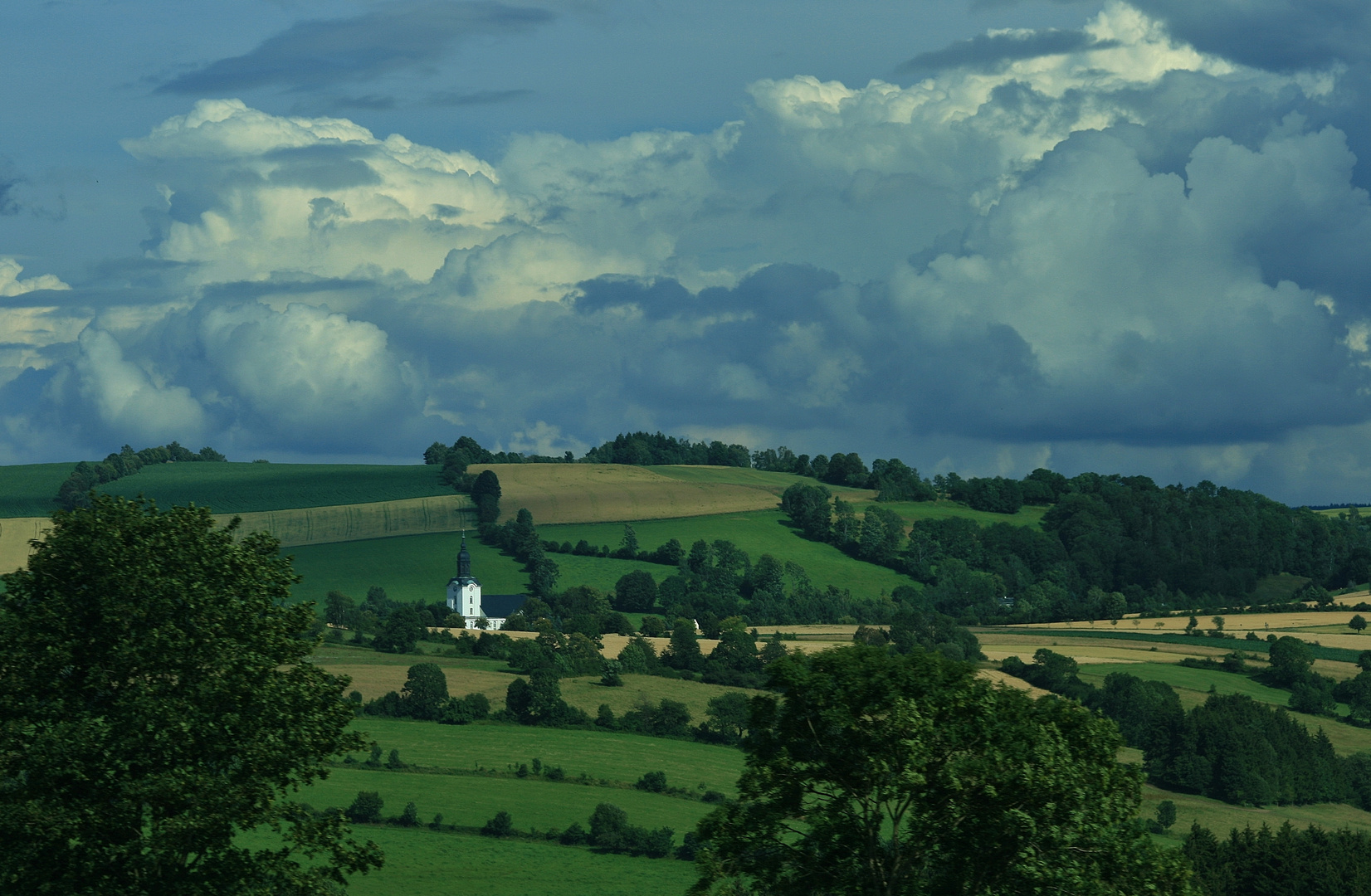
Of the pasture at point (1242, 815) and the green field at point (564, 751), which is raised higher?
the green field at point (564, 751)

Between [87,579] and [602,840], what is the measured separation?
202 feet

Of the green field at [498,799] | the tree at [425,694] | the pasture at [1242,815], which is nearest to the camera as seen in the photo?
the green field at [498,799]

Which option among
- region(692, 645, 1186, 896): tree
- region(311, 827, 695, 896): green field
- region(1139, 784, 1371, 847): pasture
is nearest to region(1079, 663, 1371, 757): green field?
region(1139, 784, 1371, 847): pasture

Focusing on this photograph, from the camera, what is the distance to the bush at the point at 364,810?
93.2 metres

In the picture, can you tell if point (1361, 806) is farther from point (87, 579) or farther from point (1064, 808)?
point (87, 579)

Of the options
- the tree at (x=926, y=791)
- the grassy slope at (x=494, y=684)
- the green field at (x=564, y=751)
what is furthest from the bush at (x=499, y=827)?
the tree at (x=926, y=791)

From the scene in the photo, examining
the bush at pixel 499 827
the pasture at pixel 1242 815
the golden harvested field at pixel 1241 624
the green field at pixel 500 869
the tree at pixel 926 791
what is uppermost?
the tree at pixel 926 791

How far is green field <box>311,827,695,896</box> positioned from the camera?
80.6 m

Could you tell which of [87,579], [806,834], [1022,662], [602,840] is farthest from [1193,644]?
[87,579]

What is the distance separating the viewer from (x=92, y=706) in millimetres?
35219

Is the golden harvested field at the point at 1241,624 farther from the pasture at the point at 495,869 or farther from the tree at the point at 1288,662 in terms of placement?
the pasture at the point at 495,869

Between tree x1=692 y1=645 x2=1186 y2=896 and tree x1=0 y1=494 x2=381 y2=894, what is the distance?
10.6 metres

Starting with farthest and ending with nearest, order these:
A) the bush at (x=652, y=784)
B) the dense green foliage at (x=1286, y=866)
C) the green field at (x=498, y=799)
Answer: the bush at (x=652, y=784), the green field at (x=498, y=799), the dense green foliage at (x=1286, y=866)

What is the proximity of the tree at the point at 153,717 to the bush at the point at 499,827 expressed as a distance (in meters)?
58.1
